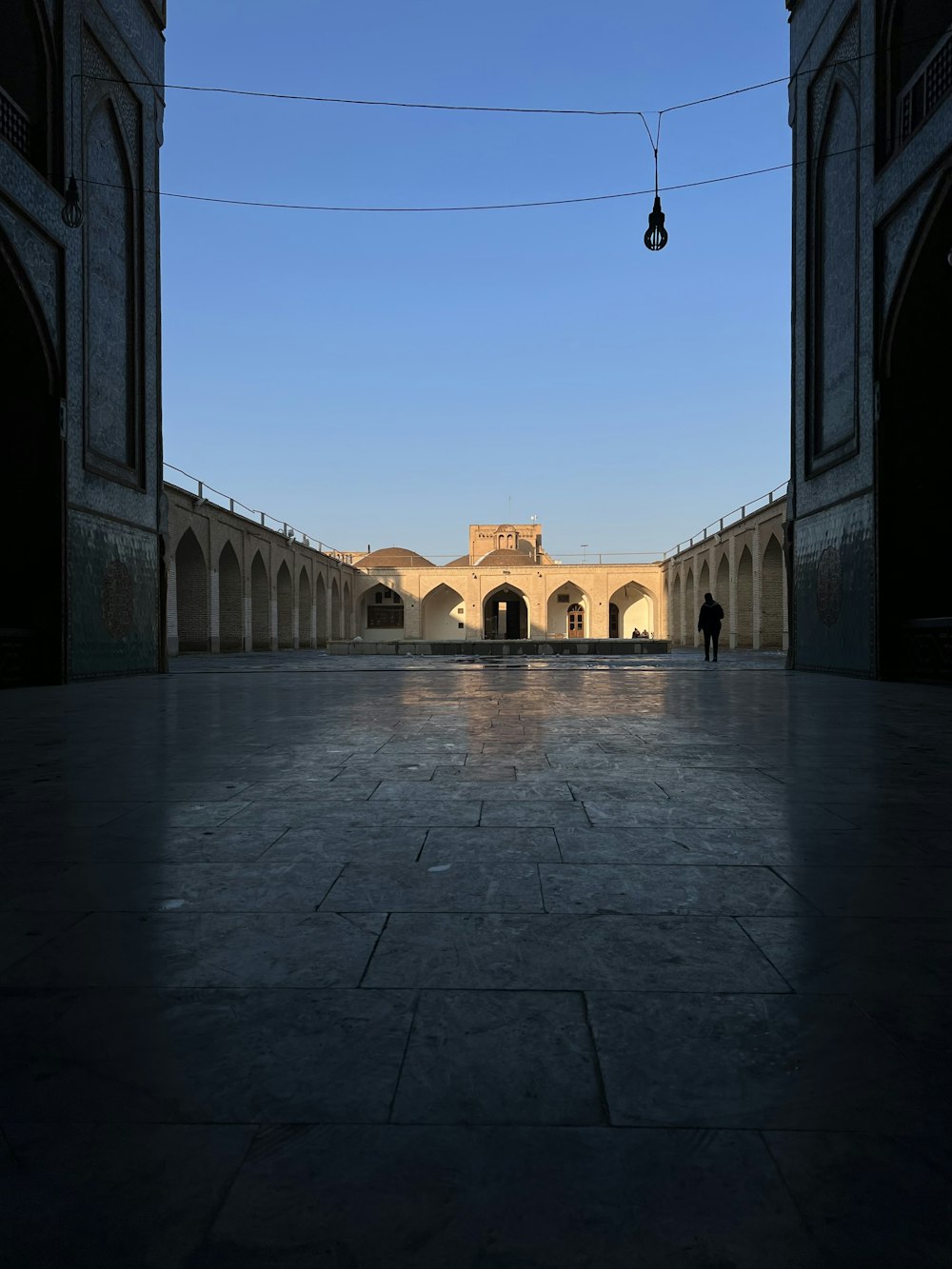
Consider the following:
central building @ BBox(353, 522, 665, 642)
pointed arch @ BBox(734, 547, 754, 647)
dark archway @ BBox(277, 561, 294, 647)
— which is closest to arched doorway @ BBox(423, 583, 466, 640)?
central building @ BBox(353, 522, 665, 642)

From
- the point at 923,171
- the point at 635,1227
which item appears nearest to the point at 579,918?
the point at 635,1227

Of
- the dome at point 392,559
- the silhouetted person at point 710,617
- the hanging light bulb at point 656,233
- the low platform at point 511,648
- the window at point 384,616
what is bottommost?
the low platform at point 511,648

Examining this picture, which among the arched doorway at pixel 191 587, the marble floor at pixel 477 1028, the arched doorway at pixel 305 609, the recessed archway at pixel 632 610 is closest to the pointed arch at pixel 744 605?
the arched doorway at pixel 191 587

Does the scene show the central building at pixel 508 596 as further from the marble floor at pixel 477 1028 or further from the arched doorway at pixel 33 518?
the marble floor at pixel 477 1028

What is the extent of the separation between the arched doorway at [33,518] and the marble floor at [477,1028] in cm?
788

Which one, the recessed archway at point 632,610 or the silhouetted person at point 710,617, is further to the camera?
the recessed archway at point 632,610

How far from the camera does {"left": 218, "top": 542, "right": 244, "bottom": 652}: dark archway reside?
27.5 meters

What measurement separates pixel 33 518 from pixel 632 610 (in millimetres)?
44077

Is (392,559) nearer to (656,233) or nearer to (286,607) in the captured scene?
(286,607)

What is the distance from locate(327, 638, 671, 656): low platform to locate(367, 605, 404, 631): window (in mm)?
25020

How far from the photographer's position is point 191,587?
79.3 feet

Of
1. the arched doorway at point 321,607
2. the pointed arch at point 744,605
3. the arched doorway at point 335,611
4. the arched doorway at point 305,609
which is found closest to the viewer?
the pointed arch at point 744,605

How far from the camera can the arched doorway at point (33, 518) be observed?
10.2 m

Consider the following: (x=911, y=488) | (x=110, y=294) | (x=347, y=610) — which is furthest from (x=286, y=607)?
(x=911, y=488)
